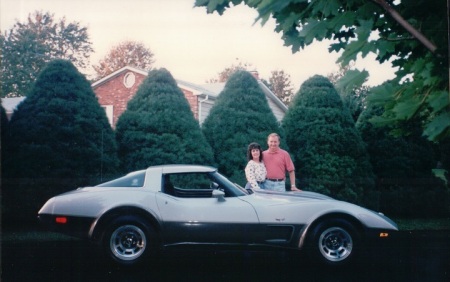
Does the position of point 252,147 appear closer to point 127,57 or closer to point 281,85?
point 127,57

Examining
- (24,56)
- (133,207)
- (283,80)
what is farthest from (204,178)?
(283,80)

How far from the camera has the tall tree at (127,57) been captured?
900 inches

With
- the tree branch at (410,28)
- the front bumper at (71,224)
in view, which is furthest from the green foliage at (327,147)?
the tree branch at (410,28)

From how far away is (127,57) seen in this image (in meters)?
22.4

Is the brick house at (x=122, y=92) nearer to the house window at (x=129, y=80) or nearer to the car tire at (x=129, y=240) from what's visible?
the house window at (x=129, y=80)

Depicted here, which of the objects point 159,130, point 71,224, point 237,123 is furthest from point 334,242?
point 237,123

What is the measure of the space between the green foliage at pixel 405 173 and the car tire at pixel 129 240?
7716mm

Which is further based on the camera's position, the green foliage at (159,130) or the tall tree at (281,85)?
the tall tree at (281,85)

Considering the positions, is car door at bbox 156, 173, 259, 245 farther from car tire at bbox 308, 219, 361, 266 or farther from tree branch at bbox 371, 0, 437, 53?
tree branch at bbox 371, 0, 437, 53

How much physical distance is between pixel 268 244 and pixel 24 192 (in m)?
5.36

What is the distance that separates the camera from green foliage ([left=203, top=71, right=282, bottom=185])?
36.7ft

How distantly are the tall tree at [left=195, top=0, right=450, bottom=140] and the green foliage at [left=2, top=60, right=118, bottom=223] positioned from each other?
7.31 meters

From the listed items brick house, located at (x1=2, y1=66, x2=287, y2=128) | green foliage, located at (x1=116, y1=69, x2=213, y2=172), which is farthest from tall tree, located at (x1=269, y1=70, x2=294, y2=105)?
green foliage, located at (x1=116, y1=69, x2=213, y2=172)

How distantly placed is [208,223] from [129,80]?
40.6 feet
